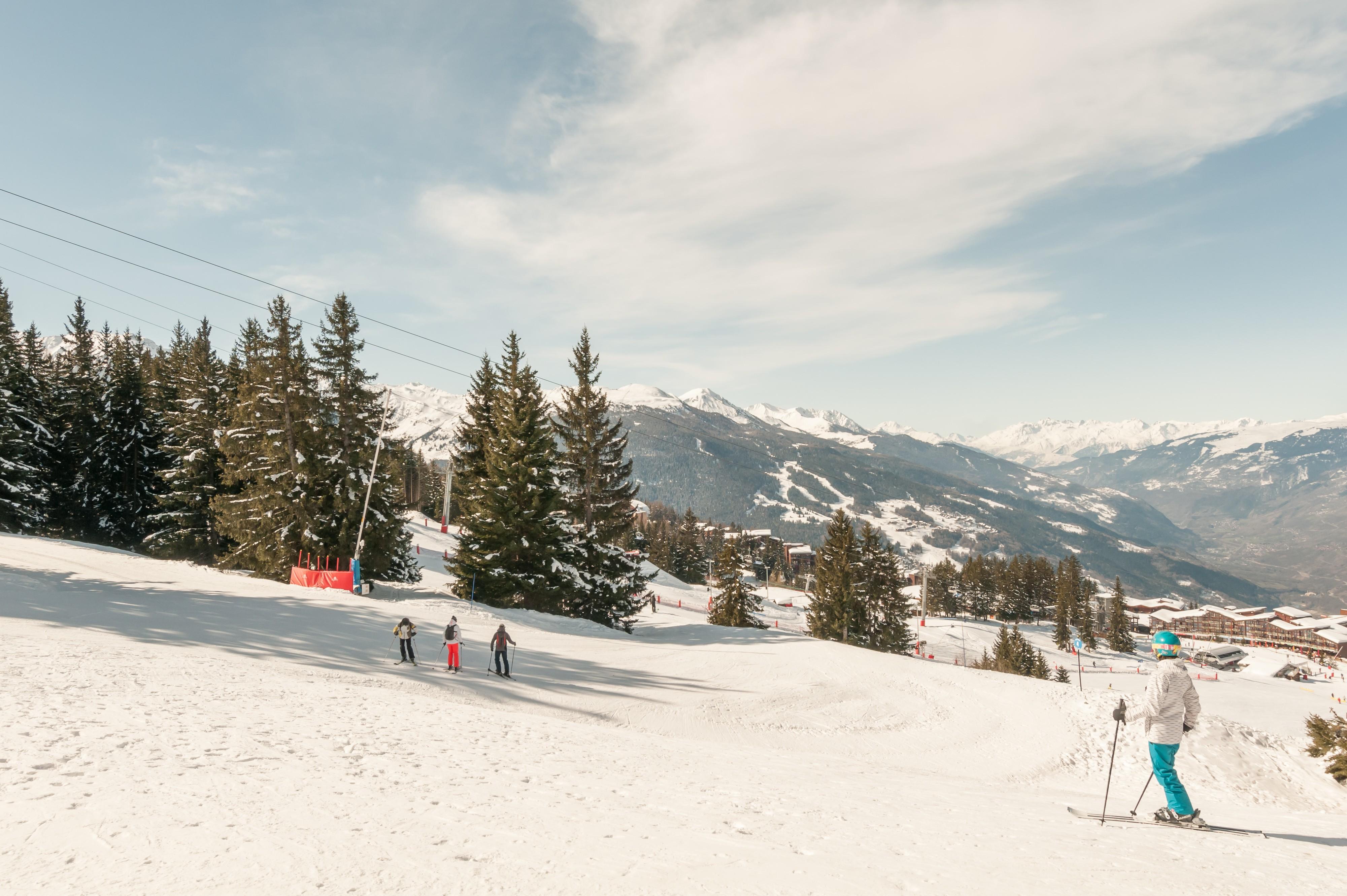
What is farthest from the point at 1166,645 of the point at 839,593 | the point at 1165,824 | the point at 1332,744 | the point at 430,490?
the point at 430,490

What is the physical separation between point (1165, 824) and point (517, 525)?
29883 millimetres

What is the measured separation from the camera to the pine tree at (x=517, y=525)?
34375 millimetres

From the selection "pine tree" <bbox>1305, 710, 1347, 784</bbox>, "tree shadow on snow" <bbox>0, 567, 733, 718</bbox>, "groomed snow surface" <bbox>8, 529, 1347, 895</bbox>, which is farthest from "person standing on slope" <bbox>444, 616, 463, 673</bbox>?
"pine tree" <bbox>1305, 710, 1347, 784</bbox>

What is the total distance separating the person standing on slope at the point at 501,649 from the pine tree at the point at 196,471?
28.9 metres

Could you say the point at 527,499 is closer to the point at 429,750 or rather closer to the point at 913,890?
the point at 429,750

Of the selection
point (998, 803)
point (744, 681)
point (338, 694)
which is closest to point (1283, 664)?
point (744, 681)

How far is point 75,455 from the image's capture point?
158 feet

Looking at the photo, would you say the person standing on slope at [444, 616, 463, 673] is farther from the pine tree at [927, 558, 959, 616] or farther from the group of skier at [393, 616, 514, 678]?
the pine tree at [927, 558, 959, 616]

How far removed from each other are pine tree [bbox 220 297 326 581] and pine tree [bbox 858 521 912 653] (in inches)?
1571

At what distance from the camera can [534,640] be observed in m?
26.5

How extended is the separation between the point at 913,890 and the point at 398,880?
15.4ft

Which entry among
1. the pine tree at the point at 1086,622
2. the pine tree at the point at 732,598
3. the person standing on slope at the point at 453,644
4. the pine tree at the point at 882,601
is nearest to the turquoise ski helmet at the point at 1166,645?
the person standing on slope at the point at 453,644

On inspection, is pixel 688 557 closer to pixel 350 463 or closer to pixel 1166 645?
pixel 350 463

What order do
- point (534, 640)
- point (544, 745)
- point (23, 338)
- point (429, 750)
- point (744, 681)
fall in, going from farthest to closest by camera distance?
point (23, 338), point (534, 640), point (744, 681), point (544, 745), point (429, 750)
